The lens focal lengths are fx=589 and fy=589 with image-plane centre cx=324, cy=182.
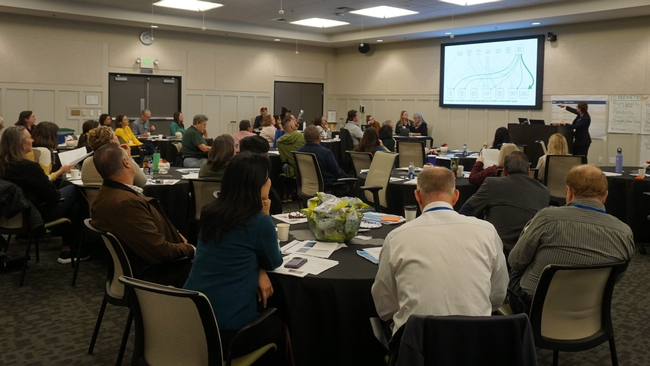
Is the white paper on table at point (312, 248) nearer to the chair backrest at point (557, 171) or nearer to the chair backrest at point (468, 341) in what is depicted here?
the chair backrest at point (468, 341)

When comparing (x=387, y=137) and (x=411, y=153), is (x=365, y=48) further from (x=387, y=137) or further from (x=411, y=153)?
(x=411, y=153)

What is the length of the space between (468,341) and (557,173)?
536 cm

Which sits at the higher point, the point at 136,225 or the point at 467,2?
the point at 467,2

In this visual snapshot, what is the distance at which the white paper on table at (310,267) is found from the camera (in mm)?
2885

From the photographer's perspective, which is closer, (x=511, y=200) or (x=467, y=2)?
(x=511, y=200)

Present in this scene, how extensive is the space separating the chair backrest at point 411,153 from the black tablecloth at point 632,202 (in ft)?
7.73

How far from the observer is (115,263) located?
133 inches

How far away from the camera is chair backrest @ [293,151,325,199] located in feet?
22.5

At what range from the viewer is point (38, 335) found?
4.04m

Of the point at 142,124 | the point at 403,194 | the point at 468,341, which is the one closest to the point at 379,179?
the point at 403,194

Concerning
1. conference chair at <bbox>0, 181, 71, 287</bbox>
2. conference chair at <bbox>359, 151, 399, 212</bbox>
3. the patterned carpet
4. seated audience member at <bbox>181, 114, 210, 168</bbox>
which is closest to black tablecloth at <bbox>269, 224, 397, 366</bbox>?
the patterned carpet

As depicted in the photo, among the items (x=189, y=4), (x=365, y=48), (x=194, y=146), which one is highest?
(x=189, y=4)

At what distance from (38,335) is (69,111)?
391 inches

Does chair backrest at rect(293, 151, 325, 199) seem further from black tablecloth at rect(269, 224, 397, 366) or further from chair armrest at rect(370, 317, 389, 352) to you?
chair armrest at rect(370, 317, 389, 352)
